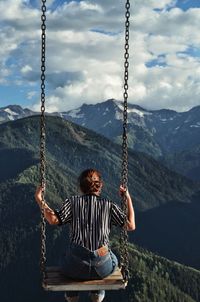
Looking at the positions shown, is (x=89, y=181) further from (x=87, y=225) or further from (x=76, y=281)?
(x=76, y=281)

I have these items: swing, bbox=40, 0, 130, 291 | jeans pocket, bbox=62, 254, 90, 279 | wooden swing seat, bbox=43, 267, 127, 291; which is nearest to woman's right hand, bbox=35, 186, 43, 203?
swing, bbox=40, 0, 130, 291

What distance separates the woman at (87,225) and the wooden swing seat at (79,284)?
0.24 m

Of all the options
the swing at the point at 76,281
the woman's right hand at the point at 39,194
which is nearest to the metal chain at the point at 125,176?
the swing at the point at 76,281

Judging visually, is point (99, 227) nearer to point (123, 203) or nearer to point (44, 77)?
point (123, 203)

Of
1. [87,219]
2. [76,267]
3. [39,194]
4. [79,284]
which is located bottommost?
[79,284]

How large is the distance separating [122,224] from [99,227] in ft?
2.48

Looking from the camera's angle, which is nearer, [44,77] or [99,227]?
[99,227]

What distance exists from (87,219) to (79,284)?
1697 millimetres

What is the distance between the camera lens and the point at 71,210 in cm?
1547

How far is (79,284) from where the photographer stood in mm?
15258

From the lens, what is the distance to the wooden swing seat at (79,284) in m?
15.1

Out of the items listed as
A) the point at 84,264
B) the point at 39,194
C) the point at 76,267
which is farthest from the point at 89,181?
the point at 76,267

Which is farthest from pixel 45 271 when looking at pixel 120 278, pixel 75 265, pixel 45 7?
pixel 45 7

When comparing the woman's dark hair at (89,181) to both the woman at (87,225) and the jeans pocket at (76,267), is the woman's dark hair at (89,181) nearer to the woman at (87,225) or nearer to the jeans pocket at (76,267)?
the woman at (87,225)
